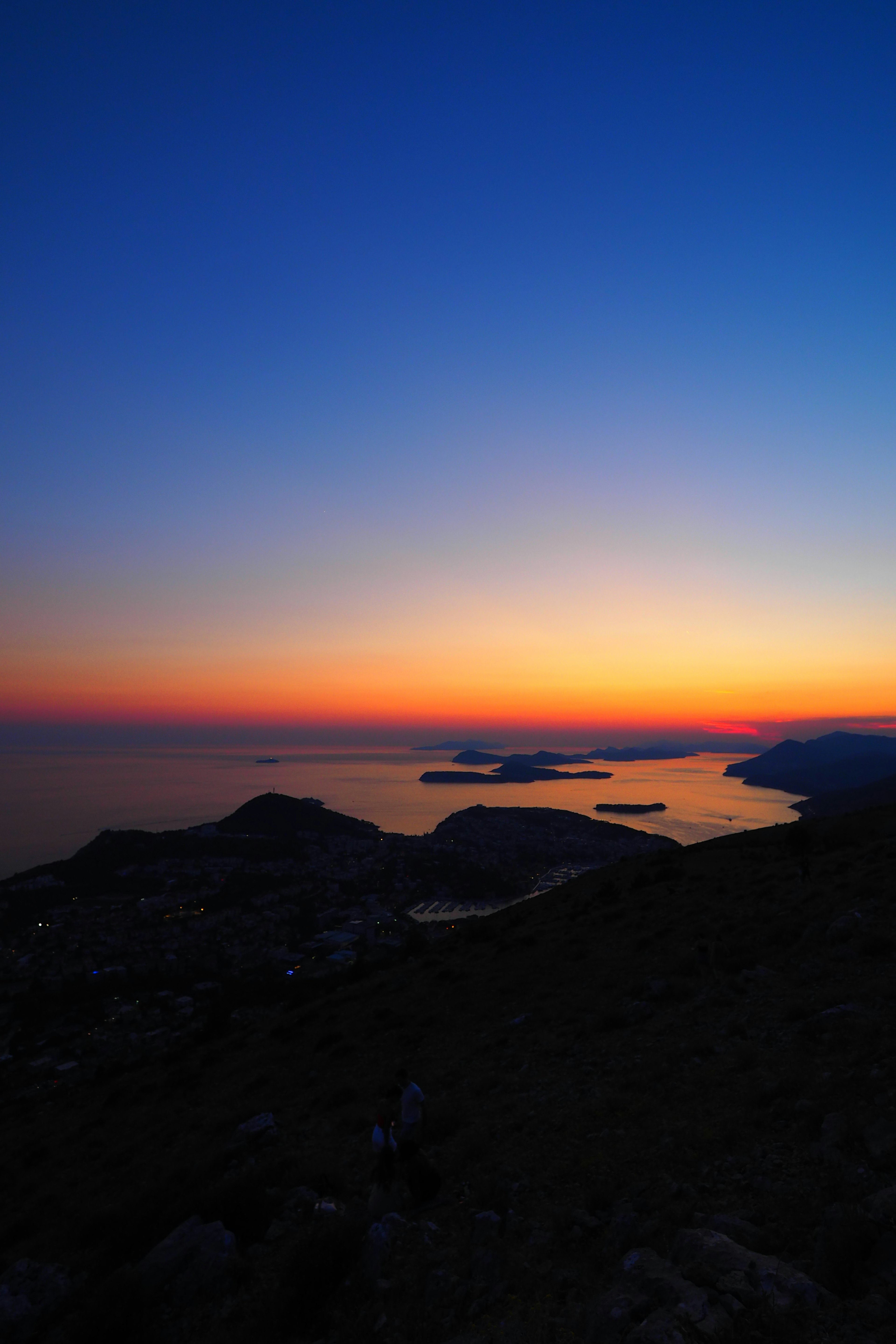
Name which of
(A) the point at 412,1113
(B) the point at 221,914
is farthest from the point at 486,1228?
(B) the point at 221,914

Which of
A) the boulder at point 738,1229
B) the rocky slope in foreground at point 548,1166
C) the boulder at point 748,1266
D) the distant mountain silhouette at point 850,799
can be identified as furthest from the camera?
the distant mountain silhouette at point 850,799

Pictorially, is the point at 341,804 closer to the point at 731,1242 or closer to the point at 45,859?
the point at 45,859

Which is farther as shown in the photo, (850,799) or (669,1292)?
(850,799)

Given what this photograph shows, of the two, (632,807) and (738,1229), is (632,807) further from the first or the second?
(738,1229)

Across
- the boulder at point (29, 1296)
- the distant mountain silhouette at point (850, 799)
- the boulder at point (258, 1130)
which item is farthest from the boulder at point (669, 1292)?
the distant mountain silhouette at point (850, 799)

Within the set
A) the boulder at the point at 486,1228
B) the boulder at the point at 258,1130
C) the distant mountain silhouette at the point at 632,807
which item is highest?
the boulder at the point at 486,1228

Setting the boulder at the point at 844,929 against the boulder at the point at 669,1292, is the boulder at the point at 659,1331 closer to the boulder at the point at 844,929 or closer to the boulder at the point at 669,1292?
the boulder at the point at 669,1292
